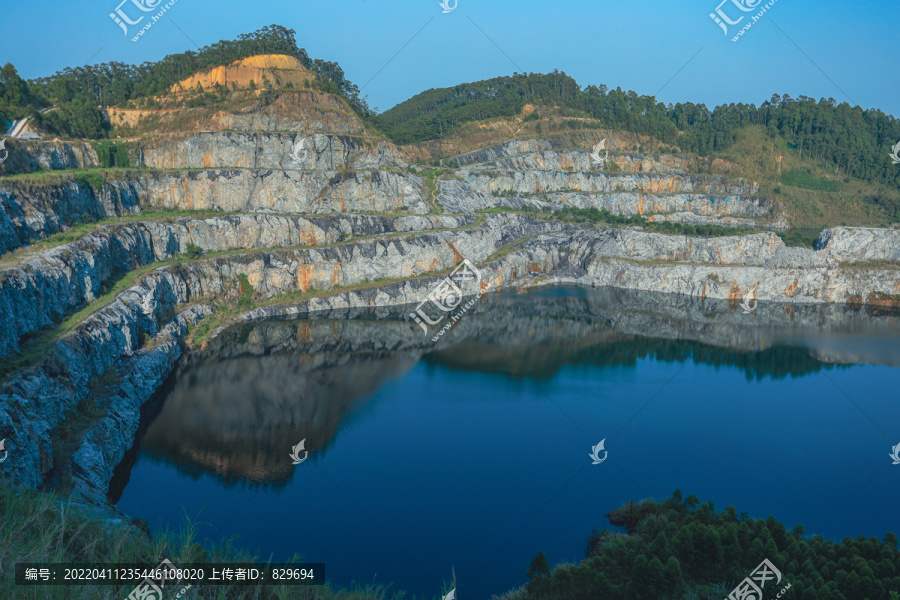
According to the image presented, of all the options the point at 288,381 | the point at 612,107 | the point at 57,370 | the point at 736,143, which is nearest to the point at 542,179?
the point at 612,107

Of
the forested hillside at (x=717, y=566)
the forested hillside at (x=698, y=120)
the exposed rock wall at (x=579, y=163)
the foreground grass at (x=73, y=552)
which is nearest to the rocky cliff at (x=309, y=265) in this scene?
the exposed rock wall at (x=579, y=163)

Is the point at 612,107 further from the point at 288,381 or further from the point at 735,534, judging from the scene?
the point at 735,534

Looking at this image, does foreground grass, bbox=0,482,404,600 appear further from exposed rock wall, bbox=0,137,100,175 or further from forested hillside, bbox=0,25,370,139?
forested hillside, bbox=0,25,370,139

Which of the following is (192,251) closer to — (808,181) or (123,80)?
(123,80)

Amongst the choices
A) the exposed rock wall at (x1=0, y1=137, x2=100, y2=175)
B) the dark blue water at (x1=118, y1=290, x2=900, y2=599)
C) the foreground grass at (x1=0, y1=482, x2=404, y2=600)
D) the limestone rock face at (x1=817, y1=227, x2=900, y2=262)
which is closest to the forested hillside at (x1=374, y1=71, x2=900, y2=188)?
the limestone rock face at (x1=817, y1=227, x2=900, y2=262)

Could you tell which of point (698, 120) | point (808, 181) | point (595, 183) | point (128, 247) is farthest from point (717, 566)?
point (698, 120)

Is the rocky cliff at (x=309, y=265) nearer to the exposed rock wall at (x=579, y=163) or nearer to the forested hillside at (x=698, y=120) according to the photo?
the exposed rock wall at (x=579, y=163)
